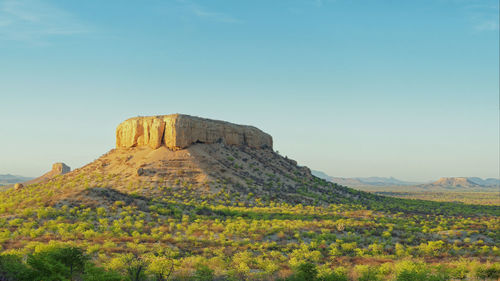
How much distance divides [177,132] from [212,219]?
1109 inches

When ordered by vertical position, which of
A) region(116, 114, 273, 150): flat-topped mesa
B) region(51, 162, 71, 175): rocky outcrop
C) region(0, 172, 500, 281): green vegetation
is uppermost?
region(116, 114, 273, 150): flat-topped mesa

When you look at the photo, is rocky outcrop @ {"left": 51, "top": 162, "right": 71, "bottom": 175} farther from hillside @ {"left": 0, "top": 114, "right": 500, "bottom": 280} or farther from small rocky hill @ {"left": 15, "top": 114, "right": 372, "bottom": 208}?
hillside @ {"left": 0, "top": 114, "right": 500, "bottom": 280}

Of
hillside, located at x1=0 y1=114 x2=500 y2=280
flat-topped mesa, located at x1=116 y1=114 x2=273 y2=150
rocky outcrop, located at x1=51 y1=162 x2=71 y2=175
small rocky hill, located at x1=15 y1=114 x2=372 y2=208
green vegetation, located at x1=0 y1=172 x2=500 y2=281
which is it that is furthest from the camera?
rocky outcrop, located at x1=51 y1=162 x2=71 y2=175

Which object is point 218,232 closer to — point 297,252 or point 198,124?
point 297,252

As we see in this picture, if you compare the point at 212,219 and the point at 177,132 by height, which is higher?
the point at 177,132

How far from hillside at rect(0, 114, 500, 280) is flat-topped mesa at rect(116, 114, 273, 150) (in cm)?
20

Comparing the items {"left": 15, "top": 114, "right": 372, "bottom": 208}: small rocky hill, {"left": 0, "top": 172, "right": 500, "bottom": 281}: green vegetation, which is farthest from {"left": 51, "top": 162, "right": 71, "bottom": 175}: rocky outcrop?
{"left": 0, "top": 172, "right": 500, "bottom": 281}: green vegetation

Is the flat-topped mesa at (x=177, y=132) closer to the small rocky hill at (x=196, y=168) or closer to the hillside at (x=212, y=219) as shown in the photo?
the small rocky hill at (x=196, y=168)

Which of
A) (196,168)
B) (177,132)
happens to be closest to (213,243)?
(196,168)

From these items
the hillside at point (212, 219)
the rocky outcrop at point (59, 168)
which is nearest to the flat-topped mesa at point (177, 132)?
the hillside at point (212, 219)

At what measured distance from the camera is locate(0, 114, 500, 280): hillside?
2217 cm

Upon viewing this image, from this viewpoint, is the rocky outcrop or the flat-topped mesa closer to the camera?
the flat-topped mesa

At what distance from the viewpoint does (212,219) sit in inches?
1535

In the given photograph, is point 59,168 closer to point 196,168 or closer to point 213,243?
point 196,168
